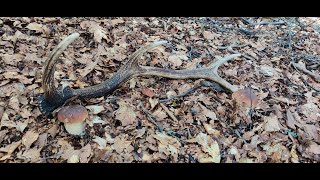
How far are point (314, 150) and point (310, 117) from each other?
708mm

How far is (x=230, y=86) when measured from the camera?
4.61 meters

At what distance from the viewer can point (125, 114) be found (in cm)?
404

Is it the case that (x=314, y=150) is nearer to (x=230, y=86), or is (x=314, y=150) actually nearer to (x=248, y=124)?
(x=248, y=124)

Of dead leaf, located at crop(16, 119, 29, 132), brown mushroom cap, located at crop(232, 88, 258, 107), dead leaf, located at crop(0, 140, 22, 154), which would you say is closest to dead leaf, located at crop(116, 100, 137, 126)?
dead leaf, located at crop(16, 119, 29, 132)

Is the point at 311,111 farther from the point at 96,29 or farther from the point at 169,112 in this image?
the point at 96,29

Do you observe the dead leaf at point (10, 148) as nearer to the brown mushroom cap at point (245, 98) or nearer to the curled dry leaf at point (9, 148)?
the curled dry leaf at point (9, 148)

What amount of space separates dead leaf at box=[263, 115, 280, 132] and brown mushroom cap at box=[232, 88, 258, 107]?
313 mm

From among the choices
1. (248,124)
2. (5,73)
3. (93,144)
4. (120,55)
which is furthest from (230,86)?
(5,73)

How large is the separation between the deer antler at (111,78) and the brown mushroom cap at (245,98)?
0.29 metres

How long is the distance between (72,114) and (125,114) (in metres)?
0.73

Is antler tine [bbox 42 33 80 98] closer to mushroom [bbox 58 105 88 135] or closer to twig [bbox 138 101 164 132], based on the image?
mushroom [bbox 58 105 88 135]

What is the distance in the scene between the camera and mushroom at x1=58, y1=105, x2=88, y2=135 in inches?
140

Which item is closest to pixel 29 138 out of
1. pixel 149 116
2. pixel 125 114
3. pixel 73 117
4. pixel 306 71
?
pixel 73 117

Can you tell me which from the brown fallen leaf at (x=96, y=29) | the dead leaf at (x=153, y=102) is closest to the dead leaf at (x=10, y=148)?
the dead leaf at (x=153, y=102)
